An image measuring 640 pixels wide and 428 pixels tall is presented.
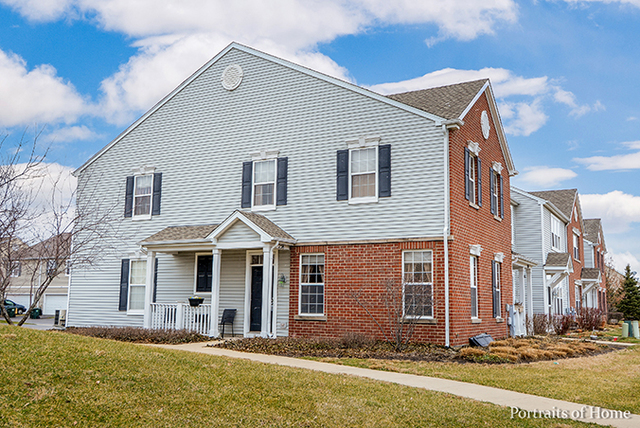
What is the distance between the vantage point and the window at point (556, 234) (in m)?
32.9

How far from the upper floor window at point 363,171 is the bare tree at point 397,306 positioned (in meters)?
2.68

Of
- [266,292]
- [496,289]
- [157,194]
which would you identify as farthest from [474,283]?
[157,194]

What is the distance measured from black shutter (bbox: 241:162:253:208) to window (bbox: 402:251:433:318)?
5.80 m

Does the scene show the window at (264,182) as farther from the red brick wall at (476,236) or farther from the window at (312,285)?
the red brick wall at (476,236)

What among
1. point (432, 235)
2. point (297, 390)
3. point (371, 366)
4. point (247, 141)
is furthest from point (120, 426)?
point (247, 141)

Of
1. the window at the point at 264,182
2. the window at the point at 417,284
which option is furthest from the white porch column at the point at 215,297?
the window at the point at 417,284

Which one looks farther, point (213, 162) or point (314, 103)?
point (213, 162)

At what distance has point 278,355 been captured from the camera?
44.6 feet

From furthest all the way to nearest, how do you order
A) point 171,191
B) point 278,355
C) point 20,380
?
point 171,191 → point 278,355 → point 20,380

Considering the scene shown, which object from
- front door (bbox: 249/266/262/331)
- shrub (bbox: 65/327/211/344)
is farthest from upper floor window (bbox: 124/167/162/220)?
shrub (bbox: 65/327/211/344)

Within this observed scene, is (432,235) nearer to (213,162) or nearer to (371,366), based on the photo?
(371,366)

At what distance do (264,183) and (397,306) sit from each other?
6.33 m

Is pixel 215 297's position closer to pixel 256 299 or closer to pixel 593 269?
pixel 256 299

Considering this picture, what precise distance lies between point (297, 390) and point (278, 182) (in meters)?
11.1
